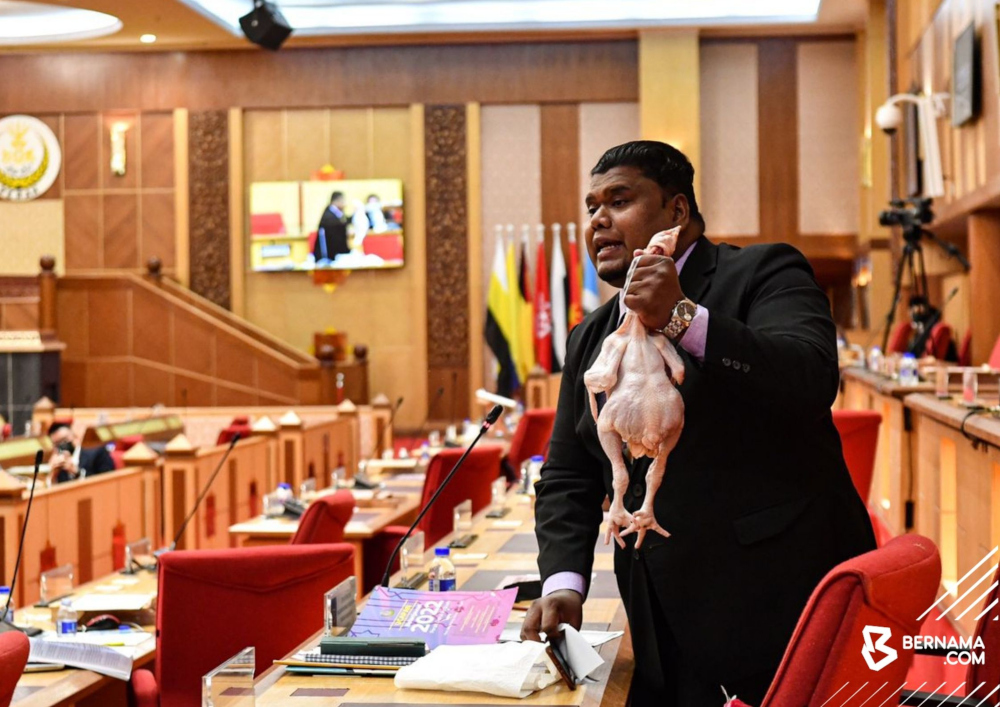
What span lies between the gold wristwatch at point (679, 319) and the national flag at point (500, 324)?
13159mm

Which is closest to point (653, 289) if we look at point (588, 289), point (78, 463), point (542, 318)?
point (78, 463)

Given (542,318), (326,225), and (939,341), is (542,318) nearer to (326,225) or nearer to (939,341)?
(326,225)

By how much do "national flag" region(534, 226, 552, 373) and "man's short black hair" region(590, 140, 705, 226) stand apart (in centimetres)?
1266

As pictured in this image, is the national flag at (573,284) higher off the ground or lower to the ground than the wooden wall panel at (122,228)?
lower

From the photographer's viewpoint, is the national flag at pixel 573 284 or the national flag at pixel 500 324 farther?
the national flag at pixel 500 324

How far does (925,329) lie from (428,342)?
7.74m

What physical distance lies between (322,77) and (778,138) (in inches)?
213

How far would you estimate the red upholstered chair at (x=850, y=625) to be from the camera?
1425 mm

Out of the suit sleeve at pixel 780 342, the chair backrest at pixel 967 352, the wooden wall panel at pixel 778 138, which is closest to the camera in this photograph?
the suit sleeve at pixel 780 342

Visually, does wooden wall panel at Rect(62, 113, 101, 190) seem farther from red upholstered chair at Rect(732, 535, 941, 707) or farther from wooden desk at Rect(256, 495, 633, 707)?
red upholstered chair at Rect(732, 535, 941, 707)

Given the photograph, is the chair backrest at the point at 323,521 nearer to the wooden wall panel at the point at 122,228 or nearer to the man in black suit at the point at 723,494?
the man in black suit at the point at 723,494

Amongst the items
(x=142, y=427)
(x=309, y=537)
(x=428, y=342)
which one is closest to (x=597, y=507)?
(x=309, y=537)

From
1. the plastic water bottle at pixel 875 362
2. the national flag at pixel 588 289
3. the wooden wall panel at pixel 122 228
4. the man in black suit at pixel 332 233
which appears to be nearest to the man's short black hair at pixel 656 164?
the plastic water bottle at pixel 875 362

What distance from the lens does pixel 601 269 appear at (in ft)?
5.62
